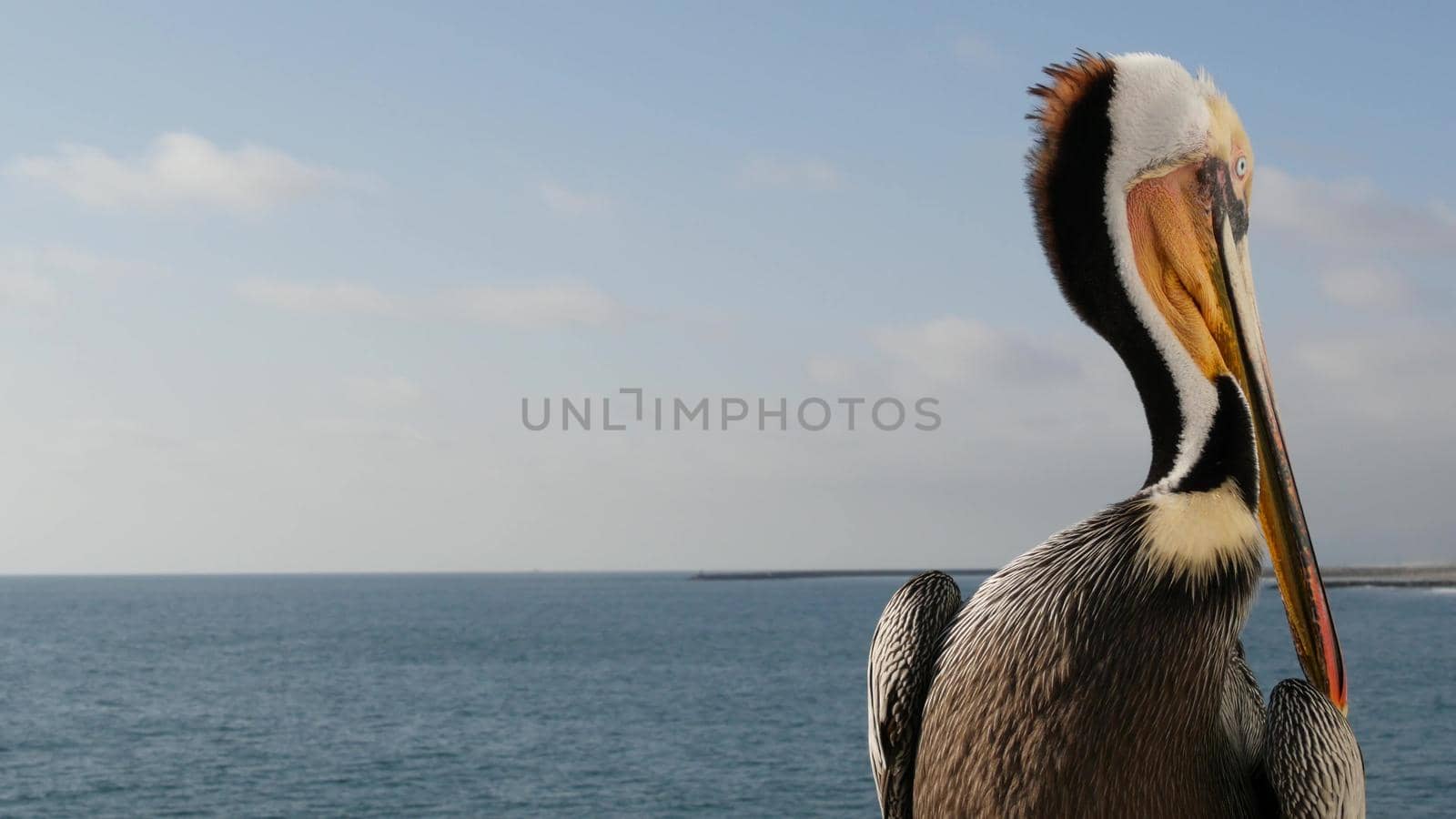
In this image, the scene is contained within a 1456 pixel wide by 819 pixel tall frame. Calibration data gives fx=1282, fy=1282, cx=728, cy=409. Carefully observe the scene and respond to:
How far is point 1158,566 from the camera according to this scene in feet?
10.8

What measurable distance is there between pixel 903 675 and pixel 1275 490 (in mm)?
1160

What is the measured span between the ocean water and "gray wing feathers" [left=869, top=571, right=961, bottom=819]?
3571 cm

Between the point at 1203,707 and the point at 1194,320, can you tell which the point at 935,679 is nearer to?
the point at 1203,707

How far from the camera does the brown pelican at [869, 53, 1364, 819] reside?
330cm

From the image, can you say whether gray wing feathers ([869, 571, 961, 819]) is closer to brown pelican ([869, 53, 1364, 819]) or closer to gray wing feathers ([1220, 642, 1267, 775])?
brown pelican ([869, 53, 1364, 819])

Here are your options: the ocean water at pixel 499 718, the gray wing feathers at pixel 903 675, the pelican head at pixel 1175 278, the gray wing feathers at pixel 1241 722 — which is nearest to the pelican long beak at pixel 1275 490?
the pelican head at pixel 1175 278

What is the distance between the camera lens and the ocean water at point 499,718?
Result: 4291 cm

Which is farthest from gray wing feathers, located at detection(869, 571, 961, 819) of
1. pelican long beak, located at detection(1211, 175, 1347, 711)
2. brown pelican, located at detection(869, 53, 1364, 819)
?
pelican long beak, located at detection(1211, 175, 1347, 711)

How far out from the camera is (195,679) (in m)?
80.1

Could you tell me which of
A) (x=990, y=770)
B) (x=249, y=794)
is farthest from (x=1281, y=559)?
(x=249, y=794)

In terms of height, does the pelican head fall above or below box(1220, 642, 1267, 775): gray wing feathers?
above

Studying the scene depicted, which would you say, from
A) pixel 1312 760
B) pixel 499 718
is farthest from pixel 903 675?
pixel 499 718

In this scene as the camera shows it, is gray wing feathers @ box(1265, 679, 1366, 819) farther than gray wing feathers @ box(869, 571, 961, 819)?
No

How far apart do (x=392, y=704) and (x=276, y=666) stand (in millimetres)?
24932
